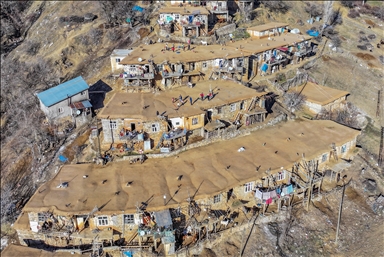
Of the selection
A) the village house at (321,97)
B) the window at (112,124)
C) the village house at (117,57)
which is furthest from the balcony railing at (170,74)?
the village house at (321,97)

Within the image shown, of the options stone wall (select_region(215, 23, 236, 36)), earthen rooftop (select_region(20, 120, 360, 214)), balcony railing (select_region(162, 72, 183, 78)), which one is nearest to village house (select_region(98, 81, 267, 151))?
balcony railing (select_region(162, 72, 183, 78))

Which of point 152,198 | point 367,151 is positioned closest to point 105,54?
point 152,198

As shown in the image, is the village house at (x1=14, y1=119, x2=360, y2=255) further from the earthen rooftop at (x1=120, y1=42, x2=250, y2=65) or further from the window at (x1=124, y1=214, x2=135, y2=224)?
the earthen rooftop at (x1=120, y1=42, x2=250, y2=65)

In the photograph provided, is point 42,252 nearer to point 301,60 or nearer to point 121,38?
point 121,38

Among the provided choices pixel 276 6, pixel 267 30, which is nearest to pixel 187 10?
pixel 267 30

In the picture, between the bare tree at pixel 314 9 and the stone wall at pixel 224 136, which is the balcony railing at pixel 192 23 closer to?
the stone wall at pixel 224 136

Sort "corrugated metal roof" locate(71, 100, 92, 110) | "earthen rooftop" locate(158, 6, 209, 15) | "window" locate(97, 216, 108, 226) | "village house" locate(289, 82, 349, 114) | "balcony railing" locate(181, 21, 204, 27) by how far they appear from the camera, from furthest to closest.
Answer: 1. "earthen rooftop" locate(158, 6, 209, 15)
2. "balcony railing" locate(181, 21, 204, 27)
3. "village house" locate(289, 82, 349, 114)
4. "corrugated metal roof" locate(71, 100, 92, 110)
5. "window" locate(97, 216, 108, 226)
